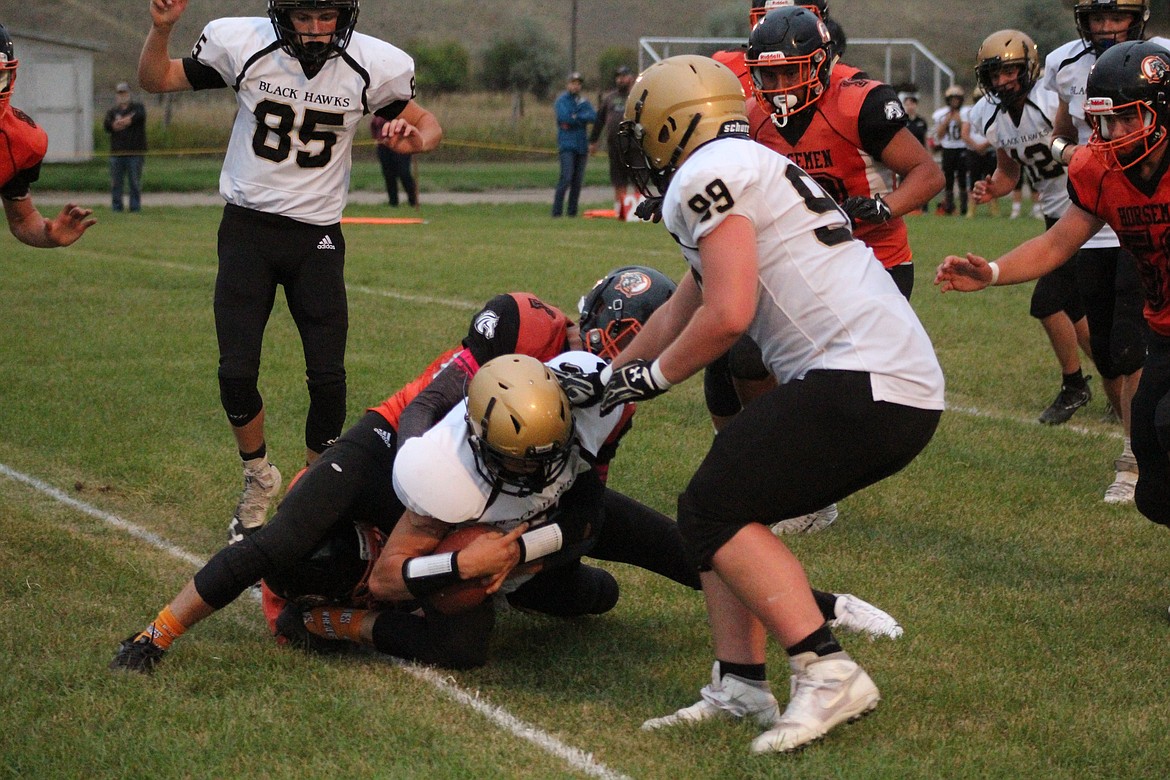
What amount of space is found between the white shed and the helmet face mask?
2856 cm

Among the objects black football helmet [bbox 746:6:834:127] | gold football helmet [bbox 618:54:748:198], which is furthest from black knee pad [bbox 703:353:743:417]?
gold football helmet [bbox 618:54:748:198]

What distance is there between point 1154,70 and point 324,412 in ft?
10.7

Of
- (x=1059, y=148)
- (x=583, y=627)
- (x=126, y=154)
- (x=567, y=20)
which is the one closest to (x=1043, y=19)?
(x=567, y=20)

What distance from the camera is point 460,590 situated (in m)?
3.83

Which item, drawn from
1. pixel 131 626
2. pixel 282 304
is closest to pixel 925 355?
pixel 131 626

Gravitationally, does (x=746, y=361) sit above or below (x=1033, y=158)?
below

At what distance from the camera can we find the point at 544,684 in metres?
Answer: 3.96

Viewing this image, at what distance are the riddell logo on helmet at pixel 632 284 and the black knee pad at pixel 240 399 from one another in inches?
70.6

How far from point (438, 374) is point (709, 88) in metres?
1.31

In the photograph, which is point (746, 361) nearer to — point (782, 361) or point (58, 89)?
point (782, 361)

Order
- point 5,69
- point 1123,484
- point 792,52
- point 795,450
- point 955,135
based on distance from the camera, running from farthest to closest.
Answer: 1. point 955,135
2. point 1123,484
3. point 792,52
4. point 5,69
5. point 795,450

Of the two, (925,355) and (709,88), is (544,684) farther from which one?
(709,88)

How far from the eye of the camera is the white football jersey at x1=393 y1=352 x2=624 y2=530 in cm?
372

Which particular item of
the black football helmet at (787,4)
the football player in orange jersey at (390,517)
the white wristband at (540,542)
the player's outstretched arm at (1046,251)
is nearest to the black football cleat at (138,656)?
the football player in orange jersey at (390,517)
